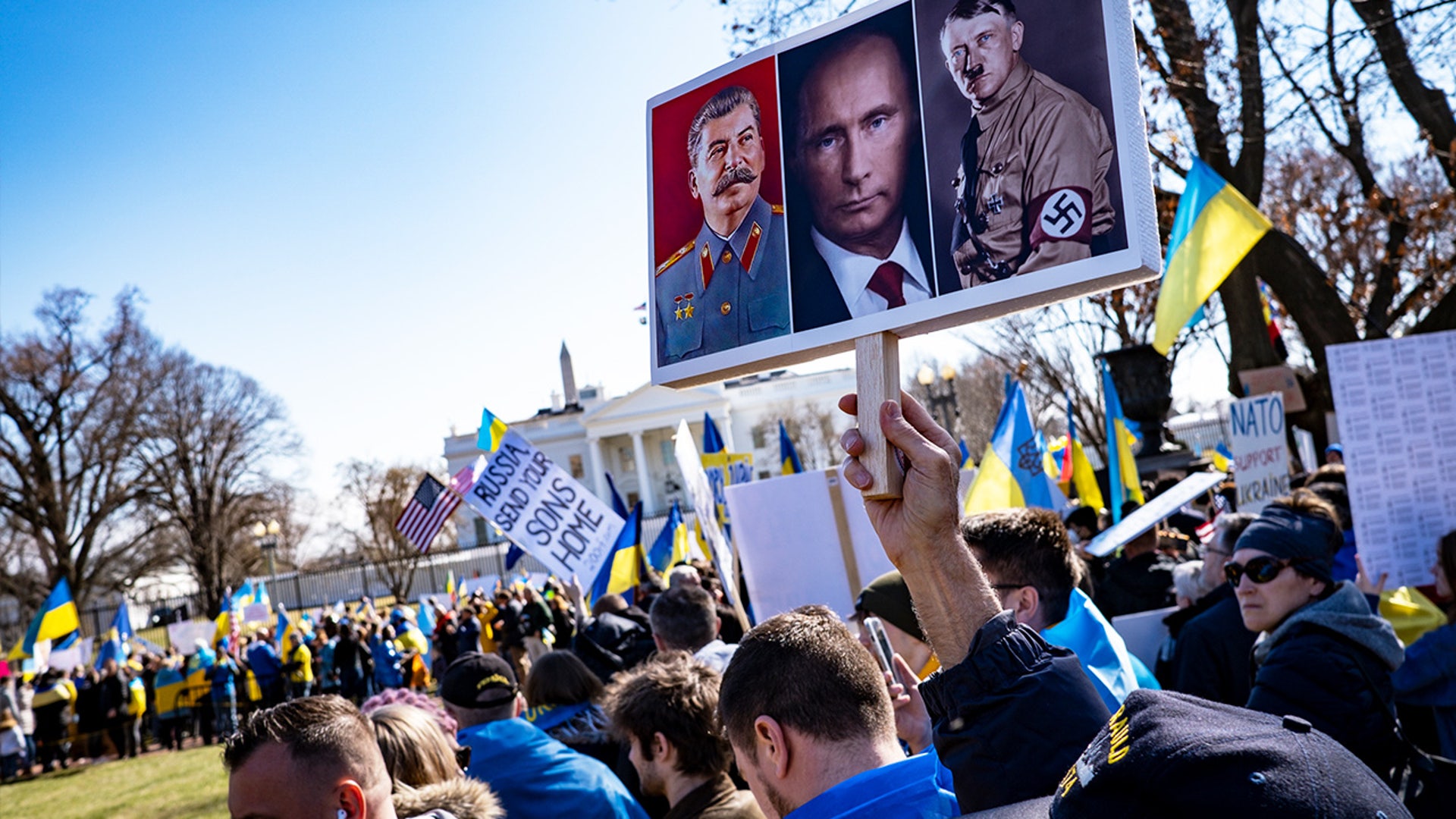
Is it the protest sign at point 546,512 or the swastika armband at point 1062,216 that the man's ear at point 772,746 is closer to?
the swastika armband at point 1062,216

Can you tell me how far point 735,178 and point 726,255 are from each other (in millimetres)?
181

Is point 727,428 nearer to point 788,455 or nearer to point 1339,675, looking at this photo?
point 788,455

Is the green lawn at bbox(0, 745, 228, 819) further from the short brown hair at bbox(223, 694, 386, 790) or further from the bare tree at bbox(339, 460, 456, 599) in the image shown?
the bare tree at bbox(339, 460, 456, 599)

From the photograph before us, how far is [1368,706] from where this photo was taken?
3.18m

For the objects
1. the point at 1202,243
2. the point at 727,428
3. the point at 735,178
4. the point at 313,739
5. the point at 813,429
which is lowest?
the point at 313,739

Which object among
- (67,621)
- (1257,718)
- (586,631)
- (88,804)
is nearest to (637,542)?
(586,631)

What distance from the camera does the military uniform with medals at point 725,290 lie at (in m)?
2.34

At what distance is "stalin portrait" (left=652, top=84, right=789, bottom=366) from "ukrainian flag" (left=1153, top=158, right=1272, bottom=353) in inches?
151

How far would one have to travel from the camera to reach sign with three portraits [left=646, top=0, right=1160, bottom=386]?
1.99m

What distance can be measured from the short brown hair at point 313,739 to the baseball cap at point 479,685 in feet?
5.43

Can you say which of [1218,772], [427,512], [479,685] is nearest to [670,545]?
[427,512]

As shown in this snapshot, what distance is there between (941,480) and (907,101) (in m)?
0.82

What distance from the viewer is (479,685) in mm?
4527

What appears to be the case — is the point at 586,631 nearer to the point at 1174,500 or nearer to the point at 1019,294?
the point at 1174,500
